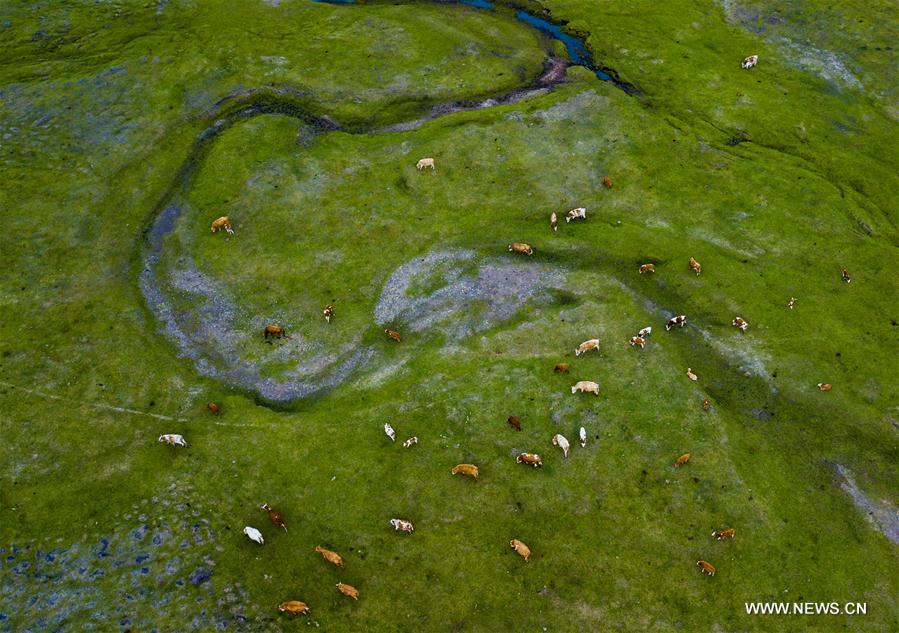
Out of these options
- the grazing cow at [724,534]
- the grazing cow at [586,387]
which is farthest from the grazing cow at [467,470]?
the grazing cow at [724,534]

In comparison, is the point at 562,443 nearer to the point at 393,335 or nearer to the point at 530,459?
the point at 530,459

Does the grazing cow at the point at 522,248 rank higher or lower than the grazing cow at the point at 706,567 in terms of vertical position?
higher

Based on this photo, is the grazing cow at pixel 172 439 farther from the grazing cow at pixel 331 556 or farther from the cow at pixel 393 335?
the cow at pixel 393 335

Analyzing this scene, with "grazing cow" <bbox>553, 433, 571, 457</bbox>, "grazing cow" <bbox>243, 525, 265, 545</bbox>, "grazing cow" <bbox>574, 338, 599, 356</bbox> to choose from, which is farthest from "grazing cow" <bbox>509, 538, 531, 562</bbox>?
"grazing cow" <bbox>574, 338, 599, 356</bbox>

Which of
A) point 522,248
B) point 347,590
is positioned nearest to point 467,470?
point 347,590

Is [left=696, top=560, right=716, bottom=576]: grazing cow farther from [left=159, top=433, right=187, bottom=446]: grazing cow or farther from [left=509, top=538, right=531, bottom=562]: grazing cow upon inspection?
[left=159, top=433, right=187, bottom=446]: grazing cow

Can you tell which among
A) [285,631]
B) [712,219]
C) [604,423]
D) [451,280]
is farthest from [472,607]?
[712,219]
